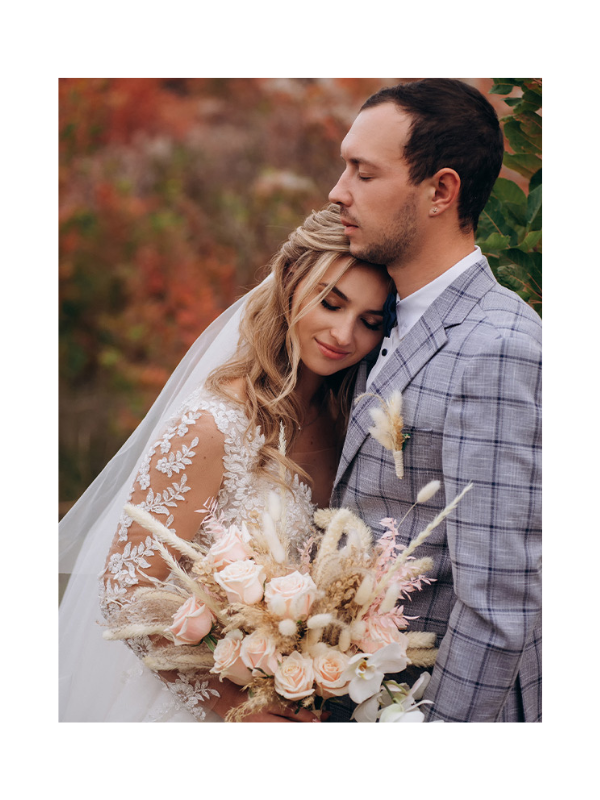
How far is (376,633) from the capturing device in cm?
158

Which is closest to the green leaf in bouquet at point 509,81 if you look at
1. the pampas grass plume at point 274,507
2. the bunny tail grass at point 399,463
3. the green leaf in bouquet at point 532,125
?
the green leaf in bouquet at point 532,125

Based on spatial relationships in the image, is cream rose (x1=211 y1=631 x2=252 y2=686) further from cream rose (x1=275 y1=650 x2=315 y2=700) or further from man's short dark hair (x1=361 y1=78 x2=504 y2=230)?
man's short dark hair (x1=361 y1=78 x2=504 y2=230)

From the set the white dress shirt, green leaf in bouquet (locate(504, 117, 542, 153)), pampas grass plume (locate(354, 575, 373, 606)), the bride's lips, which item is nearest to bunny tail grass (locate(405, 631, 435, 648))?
pampas grass plume (locate(354, 575, 373, 606))

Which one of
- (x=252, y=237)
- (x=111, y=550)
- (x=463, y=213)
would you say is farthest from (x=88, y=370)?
(x=463, y=213)

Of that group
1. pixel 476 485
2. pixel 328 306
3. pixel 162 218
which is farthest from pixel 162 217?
pixel 476 485

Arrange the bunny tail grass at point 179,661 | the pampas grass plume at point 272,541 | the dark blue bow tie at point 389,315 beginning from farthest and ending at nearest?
the dark blue bow tie at point 389,315 < the bunny tail grass at point 179,661 < the pampas grass plume at point 272,541

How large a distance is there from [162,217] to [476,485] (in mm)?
2327

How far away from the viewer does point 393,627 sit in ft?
5.24

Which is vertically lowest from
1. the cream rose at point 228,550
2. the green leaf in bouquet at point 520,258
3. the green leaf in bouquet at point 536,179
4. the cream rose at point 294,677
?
the cream rose at point 294,677

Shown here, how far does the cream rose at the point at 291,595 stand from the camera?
150cm

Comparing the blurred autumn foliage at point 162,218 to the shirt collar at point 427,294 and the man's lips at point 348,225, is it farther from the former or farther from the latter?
the shirt collar at point 427,294

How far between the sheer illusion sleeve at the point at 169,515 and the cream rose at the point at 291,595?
445 mm
